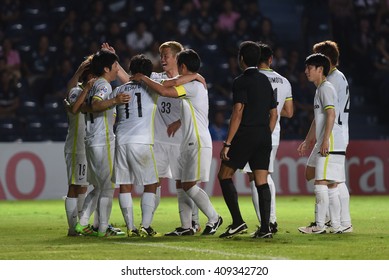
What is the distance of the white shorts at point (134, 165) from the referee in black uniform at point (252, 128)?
2.78 feet

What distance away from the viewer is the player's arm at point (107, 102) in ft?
32.0

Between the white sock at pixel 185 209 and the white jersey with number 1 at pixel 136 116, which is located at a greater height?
the white jersey with number 1 at pixel 136 116

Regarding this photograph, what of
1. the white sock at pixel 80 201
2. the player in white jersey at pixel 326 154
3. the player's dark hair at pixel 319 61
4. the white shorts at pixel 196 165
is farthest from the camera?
the white sock at pixel 80 201

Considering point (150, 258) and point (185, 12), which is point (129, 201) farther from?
point (185, 12)

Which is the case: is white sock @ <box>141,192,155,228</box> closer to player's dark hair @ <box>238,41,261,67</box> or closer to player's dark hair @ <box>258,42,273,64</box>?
player's dark hair @ <box>238,41,261,67</box>

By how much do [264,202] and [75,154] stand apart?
236 cm

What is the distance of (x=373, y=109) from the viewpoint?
22328 mm

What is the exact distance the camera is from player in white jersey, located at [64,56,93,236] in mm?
10508

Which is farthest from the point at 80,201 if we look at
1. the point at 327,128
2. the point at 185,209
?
the point at 327,128

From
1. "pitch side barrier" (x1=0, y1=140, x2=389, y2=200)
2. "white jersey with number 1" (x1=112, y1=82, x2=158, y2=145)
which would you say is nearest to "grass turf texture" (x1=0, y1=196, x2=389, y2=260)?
"white jersey with number 1" (x1=112, y1=82, x2=158, y2=145)

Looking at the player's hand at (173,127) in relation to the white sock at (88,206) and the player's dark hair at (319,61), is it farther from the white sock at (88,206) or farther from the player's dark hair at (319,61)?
the player's dark hair at (319,61)

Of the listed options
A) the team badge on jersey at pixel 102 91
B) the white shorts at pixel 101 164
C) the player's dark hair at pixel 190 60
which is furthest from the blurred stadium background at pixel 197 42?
the player's dark hair at pixel 190 60

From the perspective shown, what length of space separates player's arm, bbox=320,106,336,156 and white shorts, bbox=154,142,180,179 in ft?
5.35
